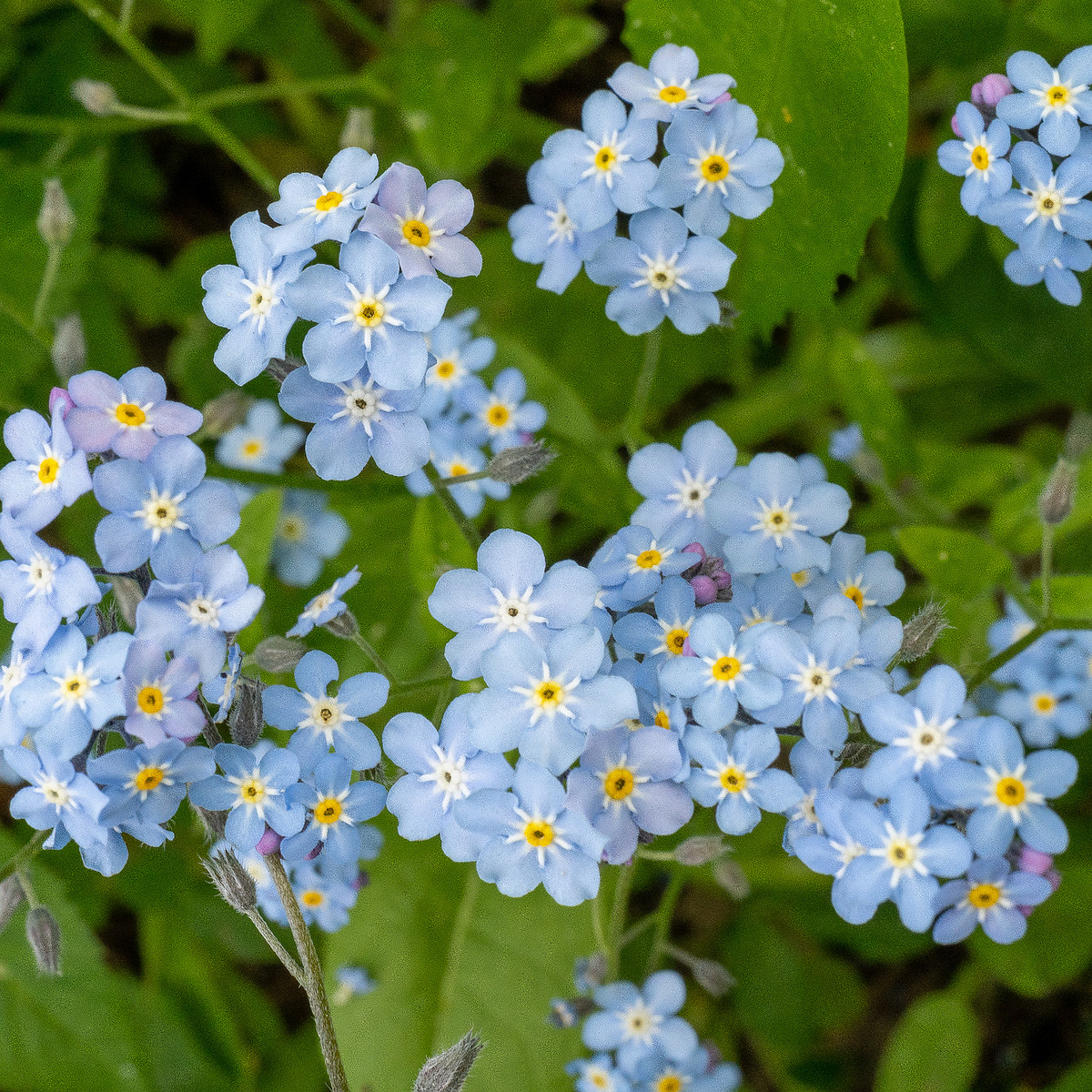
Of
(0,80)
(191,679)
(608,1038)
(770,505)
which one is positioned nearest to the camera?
(191,679)

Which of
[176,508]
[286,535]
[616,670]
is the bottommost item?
[286,535]

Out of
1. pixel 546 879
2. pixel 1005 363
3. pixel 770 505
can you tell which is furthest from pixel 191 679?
pixel 1005 363

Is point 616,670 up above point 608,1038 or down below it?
above

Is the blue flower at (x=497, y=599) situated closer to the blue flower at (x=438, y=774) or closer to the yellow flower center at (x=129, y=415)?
the blue flower at (x=438, y=774)

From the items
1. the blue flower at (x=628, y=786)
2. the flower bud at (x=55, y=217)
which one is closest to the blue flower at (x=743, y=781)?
the blue flower at (x=628, y=786)

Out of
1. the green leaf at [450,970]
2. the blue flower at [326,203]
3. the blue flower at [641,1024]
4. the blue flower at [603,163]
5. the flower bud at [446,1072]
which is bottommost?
the green leaf at [450,970]

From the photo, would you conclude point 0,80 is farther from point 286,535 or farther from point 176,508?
point 176,508

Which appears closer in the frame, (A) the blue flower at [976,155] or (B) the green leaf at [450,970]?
(A) the blue flower at [976,155]

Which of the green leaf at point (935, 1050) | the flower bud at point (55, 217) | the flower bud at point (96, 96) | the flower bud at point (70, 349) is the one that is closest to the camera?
the flower bud at point (70, 349)
